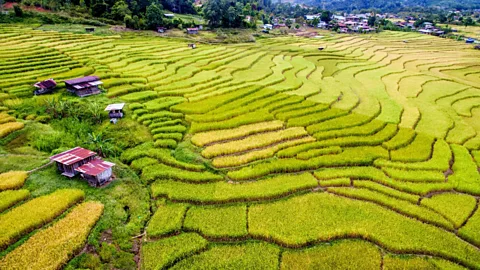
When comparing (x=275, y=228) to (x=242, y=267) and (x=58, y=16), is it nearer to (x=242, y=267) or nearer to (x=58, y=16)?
(x=242, y=267)

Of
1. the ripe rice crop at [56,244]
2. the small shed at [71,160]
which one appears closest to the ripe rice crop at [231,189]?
the ripe rice crop at [56,244]

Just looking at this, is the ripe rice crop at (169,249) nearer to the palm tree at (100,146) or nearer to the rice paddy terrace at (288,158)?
the rice paddy terrace at (288,158)

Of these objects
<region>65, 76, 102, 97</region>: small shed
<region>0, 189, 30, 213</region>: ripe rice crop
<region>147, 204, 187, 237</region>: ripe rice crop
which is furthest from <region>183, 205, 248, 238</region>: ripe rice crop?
<region>65, 76, 102, 97</region>: small shed

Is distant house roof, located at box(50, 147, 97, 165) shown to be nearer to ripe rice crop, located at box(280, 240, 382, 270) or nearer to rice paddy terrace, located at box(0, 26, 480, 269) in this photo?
rice paddy terrace, located at box(0, 26, 480, 269)

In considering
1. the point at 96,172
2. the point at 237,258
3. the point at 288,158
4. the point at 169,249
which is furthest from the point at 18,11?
the point at 237,258

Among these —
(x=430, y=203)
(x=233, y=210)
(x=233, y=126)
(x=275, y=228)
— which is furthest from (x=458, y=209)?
(x=233, y=126)
